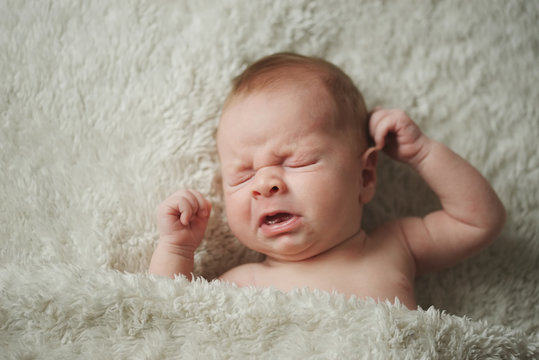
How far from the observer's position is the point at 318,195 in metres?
1.03

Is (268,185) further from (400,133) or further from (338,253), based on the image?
(400,133)

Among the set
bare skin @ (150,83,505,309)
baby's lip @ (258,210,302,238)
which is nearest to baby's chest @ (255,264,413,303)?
bare skin @ (150,83,505,309)

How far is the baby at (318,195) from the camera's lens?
41.3 inches

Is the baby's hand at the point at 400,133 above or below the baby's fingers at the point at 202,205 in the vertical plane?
above

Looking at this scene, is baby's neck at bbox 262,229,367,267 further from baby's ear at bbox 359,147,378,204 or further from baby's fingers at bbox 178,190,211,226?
baby's fingers at bbox 178,190,211,226

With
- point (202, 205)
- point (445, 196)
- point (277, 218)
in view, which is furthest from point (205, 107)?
point (445, 196)

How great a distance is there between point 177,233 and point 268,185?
262 millimetres

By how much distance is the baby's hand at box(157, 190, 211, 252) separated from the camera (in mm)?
1134

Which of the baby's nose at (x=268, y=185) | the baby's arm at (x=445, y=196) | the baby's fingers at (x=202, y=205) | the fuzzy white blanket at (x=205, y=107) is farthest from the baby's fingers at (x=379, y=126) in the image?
the baby's fingers at (x=202, y=205)

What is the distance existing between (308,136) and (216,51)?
14.6 inches

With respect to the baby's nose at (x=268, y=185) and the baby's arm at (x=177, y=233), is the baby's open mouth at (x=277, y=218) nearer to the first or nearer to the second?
the baby's nose at (x=268, y=185)

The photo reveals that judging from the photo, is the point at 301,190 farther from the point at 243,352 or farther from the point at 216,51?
the point at 216,51

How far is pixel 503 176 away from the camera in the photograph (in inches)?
49.9

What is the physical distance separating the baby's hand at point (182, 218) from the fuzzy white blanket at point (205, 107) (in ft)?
0.18
